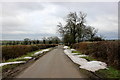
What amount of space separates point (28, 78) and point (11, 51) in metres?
11.3

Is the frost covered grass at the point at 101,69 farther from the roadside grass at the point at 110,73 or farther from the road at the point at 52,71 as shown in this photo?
the road at the point at 52,71

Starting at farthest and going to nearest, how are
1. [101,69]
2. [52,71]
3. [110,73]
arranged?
[101,69]
[52,71]
[110,73]

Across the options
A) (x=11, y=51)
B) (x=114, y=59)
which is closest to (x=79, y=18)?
(x=11, y=51)

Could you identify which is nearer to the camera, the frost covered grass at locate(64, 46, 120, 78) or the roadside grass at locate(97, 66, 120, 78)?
the roadside grass at locate(97, 66, 120, 78)

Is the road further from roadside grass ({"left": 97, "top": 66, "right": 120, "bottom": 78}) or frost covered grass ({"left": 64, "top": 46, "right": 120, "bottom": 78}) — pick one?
roadside grass ({"left": 97, "top": 66, "right": 120, "bottom": 78})

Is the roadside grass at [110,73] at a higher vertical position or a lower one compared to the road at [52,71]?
higher

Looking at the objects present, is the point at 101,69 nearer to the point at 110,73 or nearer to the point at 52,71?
the point at 110,73

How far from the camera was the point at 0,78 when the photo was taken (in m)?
6.79

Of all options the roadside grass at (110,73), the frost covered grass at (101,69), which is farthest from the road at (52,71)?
the roadside grass at (110,73)

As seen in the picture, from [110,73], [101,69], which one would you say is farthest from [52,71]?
[110,73]

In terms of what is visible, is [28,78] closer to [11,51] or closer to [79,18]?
[11,51]

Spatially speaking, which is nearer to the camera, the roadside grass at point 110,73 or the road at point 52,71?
the roadside grass at point 110,73

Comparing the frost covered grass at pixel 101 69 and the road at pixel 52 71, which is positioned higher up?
the frost covered grass at pixel 101 69

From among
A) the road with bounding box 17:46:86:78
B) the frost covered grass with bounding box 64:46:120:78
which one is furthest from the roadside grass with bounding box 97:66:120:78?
the road with bounding box 17:46:86:78
